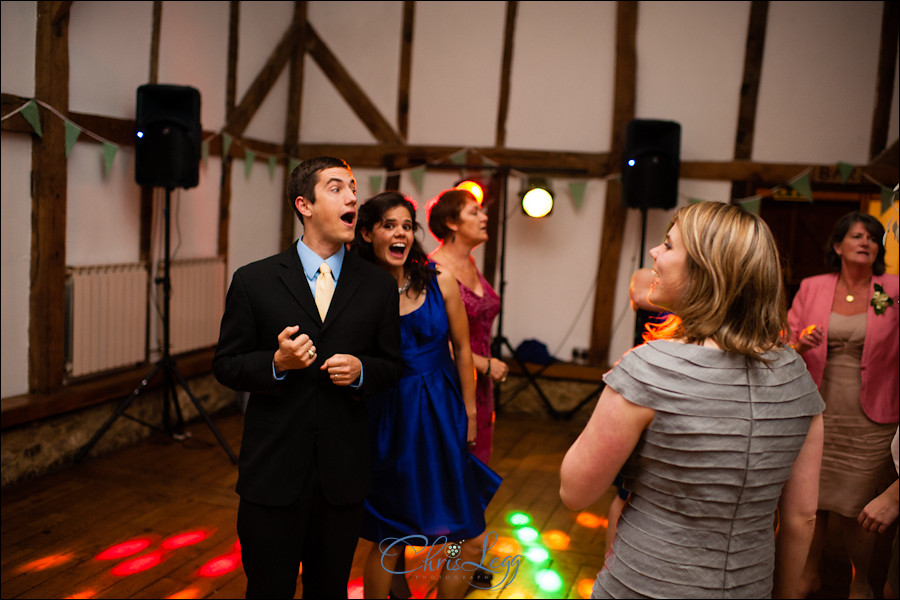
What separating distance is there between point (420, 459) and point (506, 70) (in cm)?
429

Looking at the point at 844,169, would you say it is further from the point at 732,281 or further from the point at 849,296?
the point at 732,281

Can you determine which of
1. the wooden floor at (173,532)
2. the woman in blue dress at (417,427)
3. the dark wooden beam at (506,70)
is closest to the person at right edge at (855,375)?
the wooden floor at (173,532)

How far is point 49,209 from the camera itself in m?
3.91

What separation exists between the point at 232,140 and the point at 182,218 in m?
0.80

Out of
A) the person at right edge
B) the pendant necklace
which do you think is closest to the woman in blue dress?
the person at right edge

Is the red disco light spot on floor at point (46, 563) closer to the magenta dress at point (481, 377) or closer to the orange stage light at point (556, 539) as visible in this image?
the magenta dress at point (481, 377)

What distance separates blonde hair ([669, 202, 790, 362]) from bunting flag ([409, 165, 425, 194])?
4.86 metres

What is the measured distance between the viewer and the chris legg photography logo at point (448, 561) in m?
2.33

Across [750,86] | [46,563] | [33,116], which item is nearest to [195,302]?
[33,116]

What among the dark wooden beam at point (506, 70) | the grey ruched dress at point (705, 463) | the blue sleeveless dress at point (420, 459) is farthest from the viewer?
the dark wooden beam at point (506, 70)

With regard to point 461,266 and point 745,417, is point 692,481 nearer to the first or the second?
point 745,417

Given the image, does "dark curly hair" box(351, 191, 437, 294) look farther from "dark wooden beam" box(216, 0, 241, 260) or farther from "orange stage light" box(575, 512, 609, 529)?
"dark wooden beam" box(216, 0, 241, 260)

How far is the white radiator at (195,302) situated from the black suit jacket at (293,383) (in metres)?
3.31

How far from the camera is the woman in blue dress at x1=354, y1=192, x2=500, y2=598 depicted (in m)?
2.31
